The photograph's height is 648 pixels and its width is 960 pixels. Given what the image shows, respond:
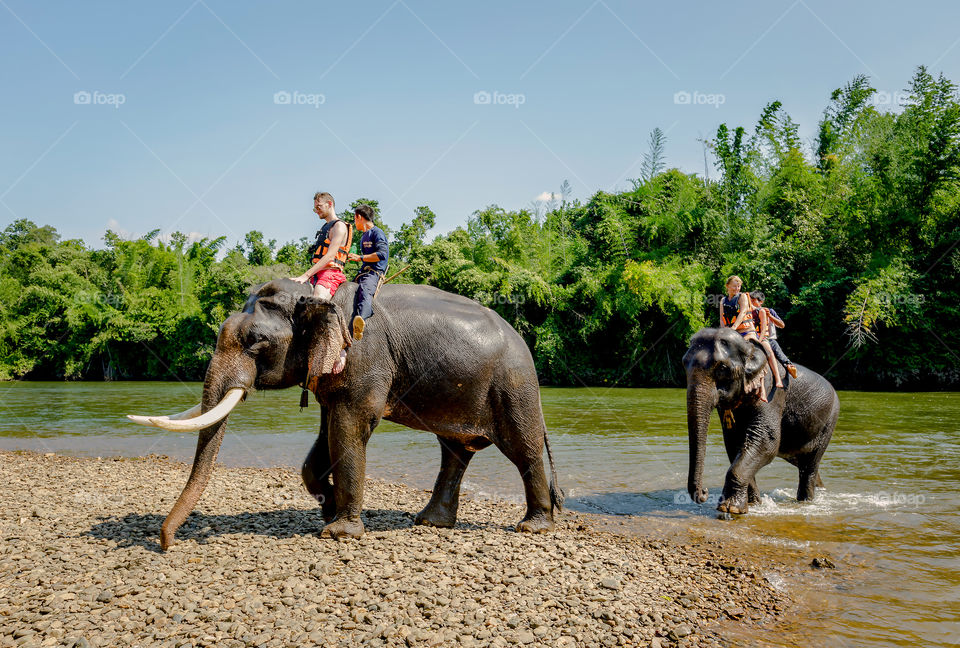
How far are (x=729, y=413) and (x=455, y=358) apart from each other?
13.6 feet

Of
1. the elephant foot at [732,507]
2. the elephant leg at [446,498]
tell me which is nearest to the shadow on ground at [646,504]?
the elephant foot at [732,507]

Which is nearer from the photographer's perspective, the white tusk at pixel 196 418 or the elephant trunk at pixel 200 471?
the white tusk at pixel 196 418

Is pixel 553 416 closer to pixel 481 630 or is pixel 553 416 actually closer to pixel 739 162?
pixel 481 630

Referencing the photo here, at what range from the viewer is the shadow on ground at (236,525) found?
227 inches

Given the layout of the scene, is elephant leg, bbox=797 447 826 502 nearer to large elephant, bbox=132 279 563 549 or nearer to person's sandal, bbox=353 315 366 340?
large elephant, bbox=132 279 563 549

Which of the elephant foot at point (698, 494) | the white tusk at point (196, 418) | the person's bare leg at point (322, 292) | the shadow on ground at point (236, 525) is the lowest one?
the shadow on ground at point (236, 525)

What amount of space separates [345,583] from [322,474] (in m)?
1.80

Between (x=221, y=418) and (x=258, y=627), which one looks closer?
Result: (x=258, y=627)

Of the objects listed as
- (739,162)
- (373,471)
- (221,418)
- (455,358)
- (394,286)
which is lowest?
(373,471)

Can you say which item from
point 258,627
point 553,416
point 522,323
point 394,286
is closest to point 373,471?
point 394,286

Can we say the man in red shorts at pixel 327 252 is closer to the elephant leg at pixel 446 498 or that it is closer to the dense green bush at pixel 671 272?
the elephant leg at pixel 446 498

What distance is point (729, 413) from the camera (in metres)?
8.55

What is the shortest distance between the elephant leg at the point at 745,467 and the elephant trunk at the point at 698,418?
1.96ft

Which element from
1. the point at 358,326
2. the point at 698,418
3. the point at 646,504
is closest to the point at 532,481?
the point at 358,326
